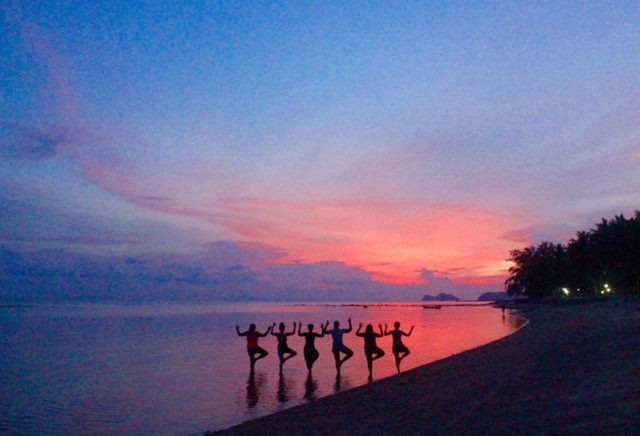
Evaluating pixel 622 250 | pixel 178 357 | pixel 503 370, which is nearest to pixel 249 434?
pixel 503 370

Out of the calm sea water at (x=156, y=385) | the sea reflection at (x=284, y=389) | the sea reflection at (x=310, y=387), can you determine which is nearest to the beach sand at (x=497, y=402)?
the sea reflection at (x=310, y=387)

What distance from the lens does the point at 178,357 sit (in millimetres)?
27453

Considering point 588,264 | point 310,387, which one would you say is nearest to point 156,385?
point 310,387

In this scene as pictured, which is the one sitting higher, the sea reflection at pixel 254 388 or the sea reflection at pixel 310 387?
the sea reflection at pixel 310 387

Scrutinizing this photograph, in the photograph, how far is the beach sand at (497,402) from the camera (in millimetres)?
7980

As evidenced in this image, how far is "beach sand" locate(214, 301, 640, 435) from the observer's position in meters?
7.98

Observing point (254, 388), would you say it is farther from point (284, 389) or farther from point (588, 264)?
point (588, 264)

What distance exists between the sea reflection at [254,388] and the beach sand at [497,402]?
8.11ft

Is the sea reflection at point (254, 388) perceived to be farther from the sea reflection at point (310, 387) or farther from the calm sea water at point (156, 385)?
the sea reflection at point (310, 387)

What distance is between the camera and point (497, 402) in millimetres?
9969

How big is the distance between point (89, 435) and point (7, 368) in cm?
1496

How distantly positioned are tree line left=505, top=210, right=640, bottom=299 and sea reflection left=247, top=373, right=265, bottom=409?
57994 millimetres

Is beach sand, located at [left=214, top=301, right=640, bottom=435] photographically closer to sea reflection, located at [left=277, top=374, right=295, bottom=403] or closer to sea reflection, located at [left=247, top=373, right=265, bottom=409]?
sea reflection, located at [left=277, top=374, right=295, bottom=403]

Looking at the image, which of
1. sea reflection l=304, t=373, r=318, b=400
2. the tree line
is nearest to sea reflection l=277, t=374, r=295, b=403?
sea reflection l=304, t=373, r=318, b=400
